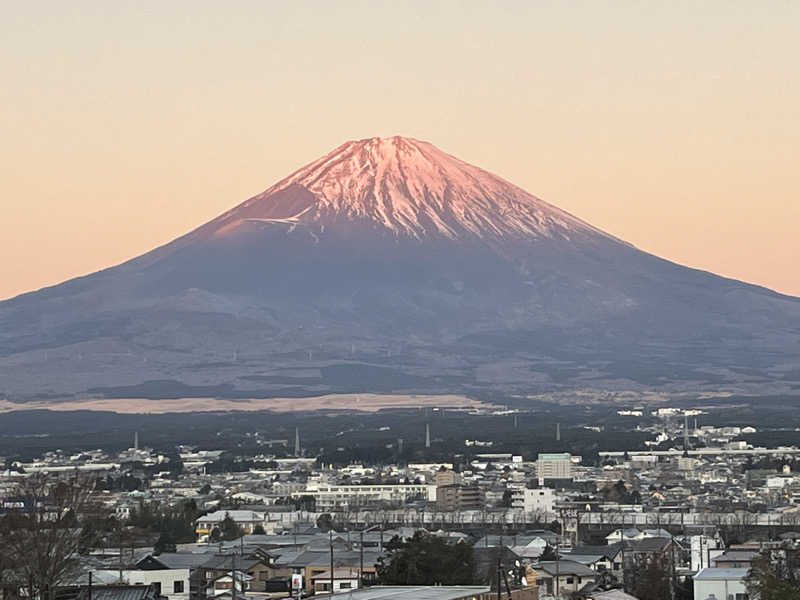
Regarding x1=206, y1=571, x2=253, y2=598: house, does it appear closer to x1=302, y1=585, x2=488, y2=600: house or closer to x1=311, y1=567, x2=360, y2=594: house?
x1=311, y1=567, x2=360, y2=594: house

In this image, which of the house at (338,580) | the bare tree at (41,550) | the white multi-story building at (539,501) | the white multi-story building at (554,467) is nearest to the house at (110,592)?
the bare tree at (41,550)

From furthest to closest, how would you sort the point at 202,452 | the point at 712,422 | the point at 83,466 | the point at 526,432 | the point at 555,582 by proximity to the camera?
the point at 712,422 < the point at 526,432 < the point at 202,452 < the point at 83,466 < the point at 555,582

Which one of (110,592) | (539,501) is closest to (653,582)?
(110,592)

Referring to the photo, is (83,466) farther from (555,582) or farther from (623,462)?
(555,582)

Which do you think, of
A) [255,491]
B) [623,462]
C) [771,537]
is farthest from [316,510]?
[623,462]

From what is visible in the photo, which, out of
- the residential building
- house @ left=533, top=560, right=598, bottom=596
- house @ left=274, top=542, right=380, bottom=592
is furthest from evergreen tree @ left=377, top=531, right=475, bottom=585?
the residential building

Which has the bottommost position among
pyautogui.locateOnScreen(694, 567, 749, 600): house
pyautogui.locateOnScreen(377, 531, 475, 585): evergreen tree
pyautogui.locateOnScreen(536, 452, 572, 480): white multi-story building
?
pyautogui.locateOnScreen(694, 567, 749, 600): house
